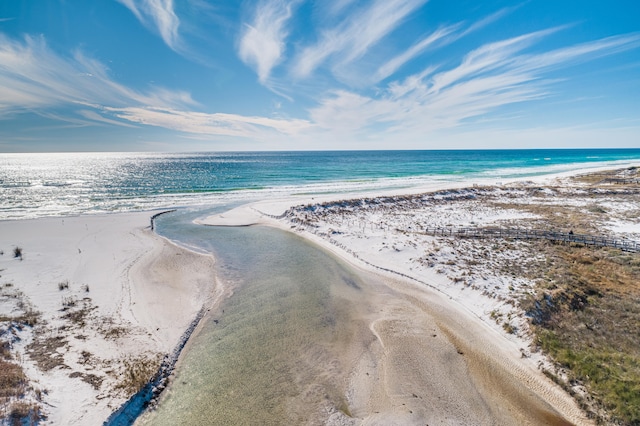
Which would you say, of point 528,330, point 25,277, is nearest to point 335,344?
point 528,330

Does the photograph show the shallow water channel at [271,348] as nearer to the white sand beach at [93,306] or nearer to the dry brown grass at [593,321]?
the white sand beach at [93,306]

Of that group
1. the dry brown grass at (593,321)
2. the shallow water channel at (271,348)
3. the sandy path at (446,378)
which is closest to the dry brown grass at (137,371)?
the shallow water channel at (271,348)

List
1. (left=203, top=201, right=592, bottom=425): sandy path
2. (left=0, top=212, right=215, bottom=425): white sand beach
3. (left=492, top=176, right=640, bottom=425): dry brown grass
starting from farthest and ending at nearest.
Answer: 1. (left=0, top=212, right=215, bottom=425): white sand beach
2. (left=492, top=176, right=640, bottom=425): dry brown grass
3. (left=203, top=201, right=592, bottom=425): sandy path

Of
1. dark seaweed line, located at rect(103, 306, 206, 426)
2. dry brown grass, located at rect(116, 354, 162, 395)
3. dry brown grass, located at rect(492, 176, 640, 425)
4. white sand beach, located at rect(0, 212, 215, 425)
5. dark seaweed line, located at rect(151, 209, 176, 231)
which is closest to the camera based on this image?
dark seaweed line, located at rect(103, 306, 206, 426)

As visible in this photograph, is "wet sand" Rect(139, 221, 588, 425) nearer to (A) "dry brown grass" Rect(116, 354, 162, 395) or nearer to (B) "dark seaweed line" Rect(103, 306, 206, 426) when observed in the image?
(B) "dark seaweed line" Rect(103, 306, 206, 426)

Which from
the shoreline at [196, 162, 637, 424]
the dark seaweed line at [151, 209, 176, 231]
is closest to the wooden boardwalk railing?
the shoreline at [196, 162, 637, 424]
